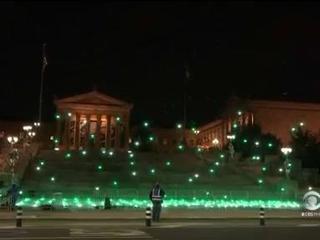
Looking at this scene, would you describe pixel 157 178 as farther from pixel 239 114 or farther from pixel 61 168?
pixel 239 114

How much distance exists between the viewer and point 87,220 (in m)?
29.9

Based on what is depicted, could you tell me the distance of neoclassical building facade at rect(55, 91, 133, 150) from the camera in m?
106

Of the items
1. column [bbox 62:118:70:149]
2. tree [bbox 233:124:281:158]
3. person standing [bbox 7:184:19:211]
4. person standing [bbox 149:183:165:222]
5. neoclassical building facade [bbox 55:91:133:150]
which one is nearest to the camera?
person standing [bbox 149:183:165:222]

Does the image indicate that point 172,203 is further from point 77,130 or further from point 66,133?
point 77,130

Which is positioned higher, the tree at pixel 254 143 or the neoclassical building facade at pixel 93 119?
the neoclassical building facade at pixel 93 119

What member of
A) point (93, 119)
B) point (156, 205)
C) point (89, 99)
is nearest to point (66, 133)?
point (93, 119)

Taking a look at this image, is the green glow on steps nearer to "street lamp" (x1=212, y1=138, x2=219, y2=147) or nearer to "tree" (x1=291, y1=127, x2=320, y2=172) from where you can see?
"tree" (x1=291, y1=127, x2=320, y2=172)

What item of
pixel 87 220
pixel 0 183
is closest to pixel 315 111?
pixel 0 183

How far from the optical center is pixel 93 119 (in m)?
109

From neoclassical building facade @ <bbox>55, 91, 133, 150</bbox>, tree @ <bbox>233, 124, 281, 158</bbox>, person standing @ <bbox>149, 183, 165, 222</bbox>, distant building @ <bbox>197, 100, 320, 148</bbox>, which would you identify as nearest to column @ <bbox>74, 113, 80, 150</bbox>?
neoclassical building facade @ <bbox>55, 91, 133, 150</bbox>

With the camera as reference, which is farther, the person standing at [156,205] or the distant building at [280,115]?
the distant building at [280,115]

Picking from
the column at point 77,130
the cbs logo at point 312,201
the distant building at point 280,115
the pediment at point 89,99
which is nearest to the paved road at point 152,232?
the cbs logo at point 312,201

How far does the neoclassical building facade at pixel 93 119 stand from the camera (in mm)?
106500

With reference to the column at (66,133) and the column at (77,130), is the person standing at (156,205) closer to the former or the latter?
the column at (66,133)
